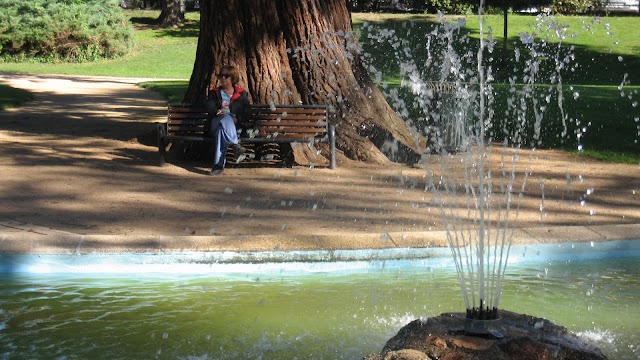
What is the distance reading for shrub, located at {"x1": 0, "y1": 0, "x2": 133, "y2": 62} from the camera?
112ft

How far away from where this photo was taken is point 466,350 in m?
3.97

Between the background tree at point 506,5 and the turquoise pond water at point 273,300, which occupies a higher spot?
the background tree at point 506,5

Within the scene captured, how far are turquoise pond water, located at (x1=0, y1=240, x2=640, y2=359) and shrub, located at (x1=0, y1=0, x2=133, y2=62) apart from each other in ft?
95.2

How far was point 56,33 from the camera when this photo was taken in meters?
34.0

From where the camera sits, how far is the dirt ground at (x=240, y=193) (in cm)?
793

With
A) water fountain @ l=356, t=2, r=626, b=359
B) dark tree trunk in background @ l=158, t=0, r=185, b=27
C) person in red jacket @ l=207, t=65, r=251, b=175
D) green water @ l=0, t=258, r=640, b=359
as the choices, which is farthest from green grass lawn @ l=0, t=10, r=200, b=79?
green water @ l=0, t=258, r=640, b=359

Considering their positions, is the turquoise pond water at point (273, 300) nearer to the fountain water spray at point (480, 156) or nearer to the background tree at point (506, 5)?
the fountain water spray at point (480, 156)

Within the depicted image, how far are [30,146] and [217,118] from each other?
316 centimetres

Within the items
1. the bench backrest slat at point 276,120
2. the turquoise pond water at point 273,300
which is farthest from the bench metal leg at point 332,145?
the turquoise pond water at point 273,300

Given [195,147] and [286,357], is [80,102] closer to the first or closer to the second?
[195,147]

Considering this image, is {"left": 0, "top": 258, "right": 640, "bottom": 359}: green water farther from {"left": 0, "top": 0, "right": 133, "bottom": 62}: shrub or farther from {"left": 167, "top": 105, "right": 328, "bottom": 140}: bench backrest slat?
{"left": 0, "top": 0, "right": 133, "bottom": 62}: shrub

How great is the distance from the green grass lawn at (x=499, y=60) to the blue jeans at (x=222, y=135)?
660cm

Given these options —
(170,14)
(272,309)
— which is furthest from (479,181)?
(170,14)

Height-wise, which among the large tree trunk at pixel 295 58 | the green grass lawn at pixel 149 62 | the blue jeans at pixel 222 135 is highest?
the large tree trunk at pixel 295 58
